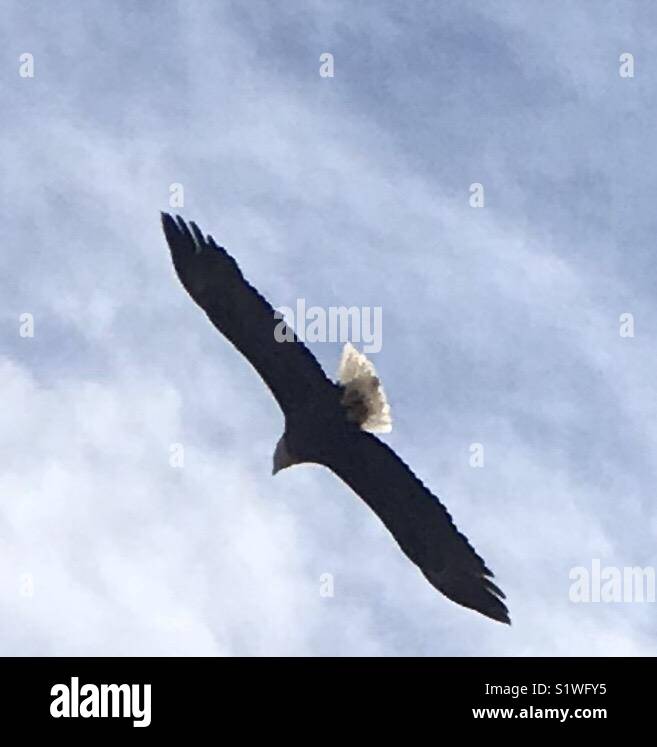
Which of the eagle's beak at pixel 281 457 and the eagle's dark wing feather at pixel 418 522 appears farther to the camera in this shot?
the eagle's beak at pixel 281 457

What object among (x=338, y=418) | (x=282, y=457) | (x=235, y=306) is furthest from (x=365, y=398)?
(x=235, y=306)

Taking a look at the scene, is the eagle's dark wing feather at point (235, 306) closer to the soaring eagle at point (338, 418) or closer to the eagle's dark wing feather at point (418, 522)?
the soaring eagle at point (338, 418)

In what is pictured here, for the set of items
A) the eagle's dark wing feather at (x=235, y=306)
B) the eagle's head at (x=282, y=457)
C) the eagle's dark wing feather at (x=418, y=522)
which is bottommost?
the eagle's dark wing feather at (x=418, y=522)

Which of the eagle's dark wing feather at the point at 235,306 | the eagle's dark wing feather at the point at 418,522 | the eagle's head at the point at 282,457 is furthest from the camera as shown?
the eagle's head at the point at 282,457

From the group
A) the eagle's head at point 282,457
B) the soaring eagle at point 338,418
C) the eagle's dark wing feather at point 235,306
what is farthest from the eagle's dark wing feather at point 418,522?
the eagle's dark wing feather at point 235,306

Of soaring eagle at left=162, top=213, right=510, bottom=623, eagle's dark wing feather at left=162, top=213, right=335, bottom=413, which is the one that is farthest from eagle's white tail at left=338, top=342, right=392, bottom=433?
eagle's dark wing feather at left=162, top=213, right=335, bottom=413
